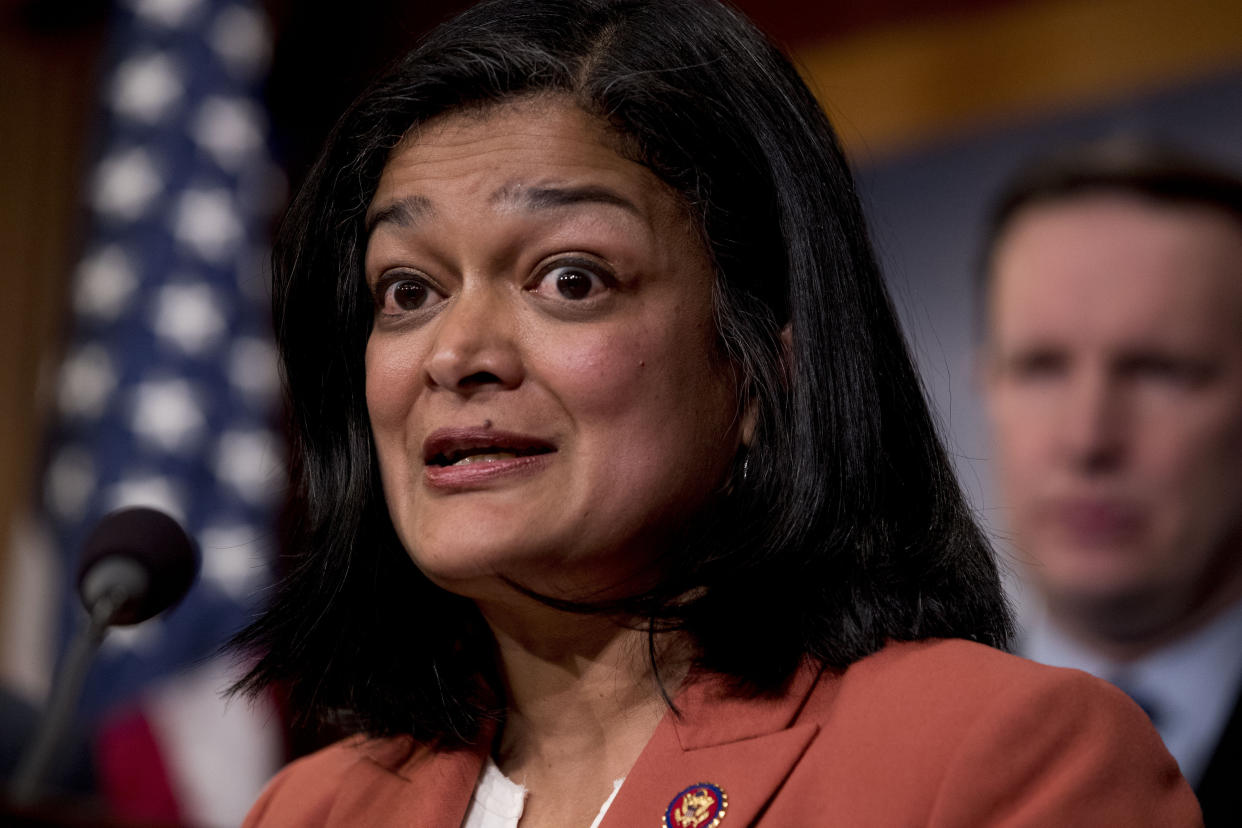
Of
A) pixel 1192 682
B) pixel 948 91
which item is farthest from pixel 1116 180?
Result: pixel 1192 682

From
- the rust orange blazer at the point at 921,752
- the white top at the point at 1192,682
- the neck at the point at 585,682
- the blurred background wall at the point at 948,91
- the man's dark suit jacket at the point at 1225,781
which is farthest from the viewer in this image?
the blurred background wall at the point at 948,91

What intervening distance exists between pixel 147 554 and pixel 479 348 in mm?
521

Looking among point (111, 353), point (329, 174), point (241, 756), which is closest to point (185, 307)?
point (111, 353)

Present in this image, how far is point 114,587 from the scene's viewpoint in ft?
5.47

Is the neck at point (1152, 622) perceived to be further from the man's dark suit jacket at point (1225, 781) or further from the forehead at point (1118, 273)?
the forehead at point (1118, 273)

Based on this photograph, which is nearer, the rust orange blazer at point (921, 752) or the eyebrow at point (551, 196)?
the rust orange blazer at point (921, 752)

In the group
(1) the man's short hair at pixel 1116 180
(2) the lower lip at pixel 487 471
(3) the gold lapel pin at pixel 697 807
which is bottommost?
(3) the gold lapel pin at pixel 697 807

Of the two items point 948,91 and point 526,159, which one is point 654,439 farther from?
point 948,91

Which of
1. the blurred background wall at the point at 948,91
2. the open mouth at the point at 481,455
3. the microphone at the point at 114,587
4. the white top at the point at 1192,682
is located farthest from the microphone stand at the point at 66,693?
the white top at the point at 1192,682

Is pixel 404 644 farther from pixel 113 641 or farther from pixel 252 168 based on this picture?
pixel 252 168

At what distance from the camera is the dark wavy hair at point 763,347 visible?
157 cm

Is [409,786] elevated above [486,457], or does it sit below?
below

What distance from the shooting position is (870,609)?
154cm

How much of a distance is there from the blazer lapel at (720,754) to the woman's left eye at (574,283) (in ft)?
1.58
